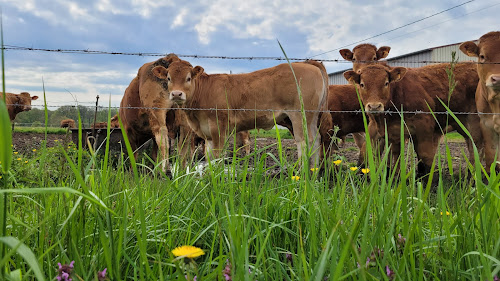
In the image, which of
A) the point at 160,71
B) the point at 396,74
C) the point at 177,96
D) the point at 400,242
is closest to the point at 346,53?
the point at 396,74

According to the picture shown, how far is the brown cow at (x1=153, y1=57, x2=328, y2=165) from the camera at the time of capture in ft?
23.2

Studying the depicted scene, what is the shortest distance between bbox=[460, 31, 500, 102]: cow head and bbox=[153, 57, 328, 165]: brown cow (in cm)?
237

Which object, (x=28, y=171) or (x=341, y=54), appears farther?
(x=341, y=54)

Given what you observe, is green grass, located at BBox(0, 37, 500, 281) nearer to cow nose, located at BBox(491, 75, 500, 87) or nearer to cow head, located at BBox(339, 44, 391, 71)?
cow nose, located at BBox(491, 75, 500, 87)

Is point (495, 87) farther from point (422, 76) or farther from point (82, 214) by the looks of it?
point (82, 214)

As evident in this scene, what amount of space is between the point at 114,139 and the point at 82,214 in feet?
22.8

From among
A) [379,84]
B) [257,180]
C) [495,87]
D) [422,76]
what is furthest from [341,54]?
[257,180]

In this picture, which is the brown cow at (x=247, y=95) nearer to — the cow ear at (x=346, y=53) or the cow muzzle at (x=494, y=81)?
the cow ear at (x=346, y=53)

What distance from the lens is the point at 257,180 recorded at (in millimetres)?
2082

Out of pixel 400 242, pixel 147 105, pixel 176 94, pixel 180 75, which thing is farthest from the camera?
pixel 147 105

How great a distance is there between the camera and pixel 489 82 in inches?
210

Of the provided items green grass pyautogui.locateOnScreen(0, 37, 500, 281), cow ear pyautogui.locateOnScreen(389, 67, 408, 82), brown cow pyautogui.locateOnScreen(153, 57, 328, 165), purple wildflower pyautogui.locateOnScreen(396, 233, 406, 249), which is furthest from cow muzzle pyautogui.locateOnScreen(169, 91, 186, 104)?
purple wildflower pyautogui.locateOnScreen(396, 233, 406, 249)

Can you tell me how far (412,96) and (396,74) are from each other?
0.52 meters

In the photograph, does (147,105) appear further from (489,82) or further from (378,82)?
(489,82)
